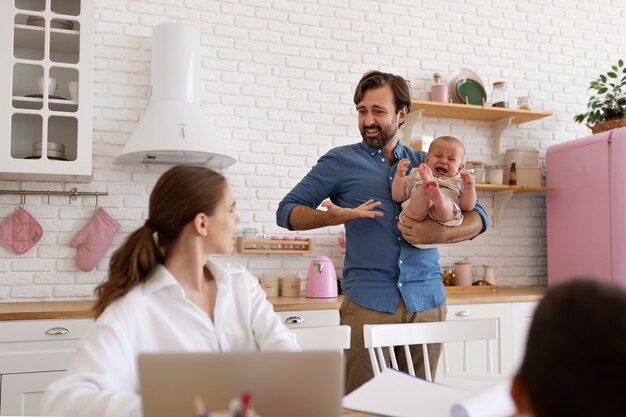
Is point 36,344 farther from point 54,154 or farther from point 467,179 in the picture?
point 467,179

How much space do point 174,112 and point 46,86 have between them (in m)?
0.64

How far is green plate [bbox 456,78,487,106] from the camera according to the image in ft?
13.6

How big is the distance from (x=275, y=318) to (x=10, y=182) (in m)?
2.38

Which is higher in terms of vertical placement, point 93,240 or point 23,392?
point 93,240

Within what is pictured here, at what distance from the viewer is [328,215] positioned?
216cm

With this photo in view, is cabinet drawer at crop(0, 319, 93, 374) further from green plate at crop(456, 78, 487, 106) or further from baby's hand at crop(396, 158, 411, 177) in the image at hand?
green plate at crop(456, 78, 487, 106)

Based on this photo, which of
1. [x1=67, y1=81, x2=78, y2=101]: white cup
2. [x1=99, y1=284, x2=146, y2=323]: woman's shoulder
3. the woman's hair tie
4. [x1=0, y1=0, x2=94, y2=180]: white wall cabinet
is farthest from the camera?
[x1=67, y1=81, x2=78, y2=101]: white cup

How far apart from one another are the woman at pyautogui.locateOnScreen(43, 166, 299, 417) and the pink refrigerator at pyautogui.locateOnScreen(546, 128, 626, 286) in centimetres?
286

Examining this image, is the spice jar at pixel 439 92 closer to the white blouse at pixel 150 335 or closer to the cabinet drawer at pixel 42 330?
the cabinet drawer at pixel 42 330

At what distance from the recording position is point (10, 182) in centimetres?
333

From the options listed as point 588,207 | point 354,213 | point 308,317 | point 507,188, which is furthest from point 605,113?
point 354,213

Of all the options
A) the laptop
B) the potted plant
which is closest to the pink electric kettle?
the potted plant

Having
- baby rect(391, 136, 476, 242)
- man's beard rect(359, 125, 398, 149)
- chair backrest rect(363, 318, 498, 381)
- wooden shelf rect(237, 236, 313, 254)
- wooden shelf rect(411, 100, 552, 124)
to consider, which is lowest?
chair backrest rect(363, 318, 498, 381)

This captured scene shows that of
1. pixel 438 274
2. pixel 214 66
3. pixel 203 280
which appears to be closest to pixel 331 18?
pixel 214 66
